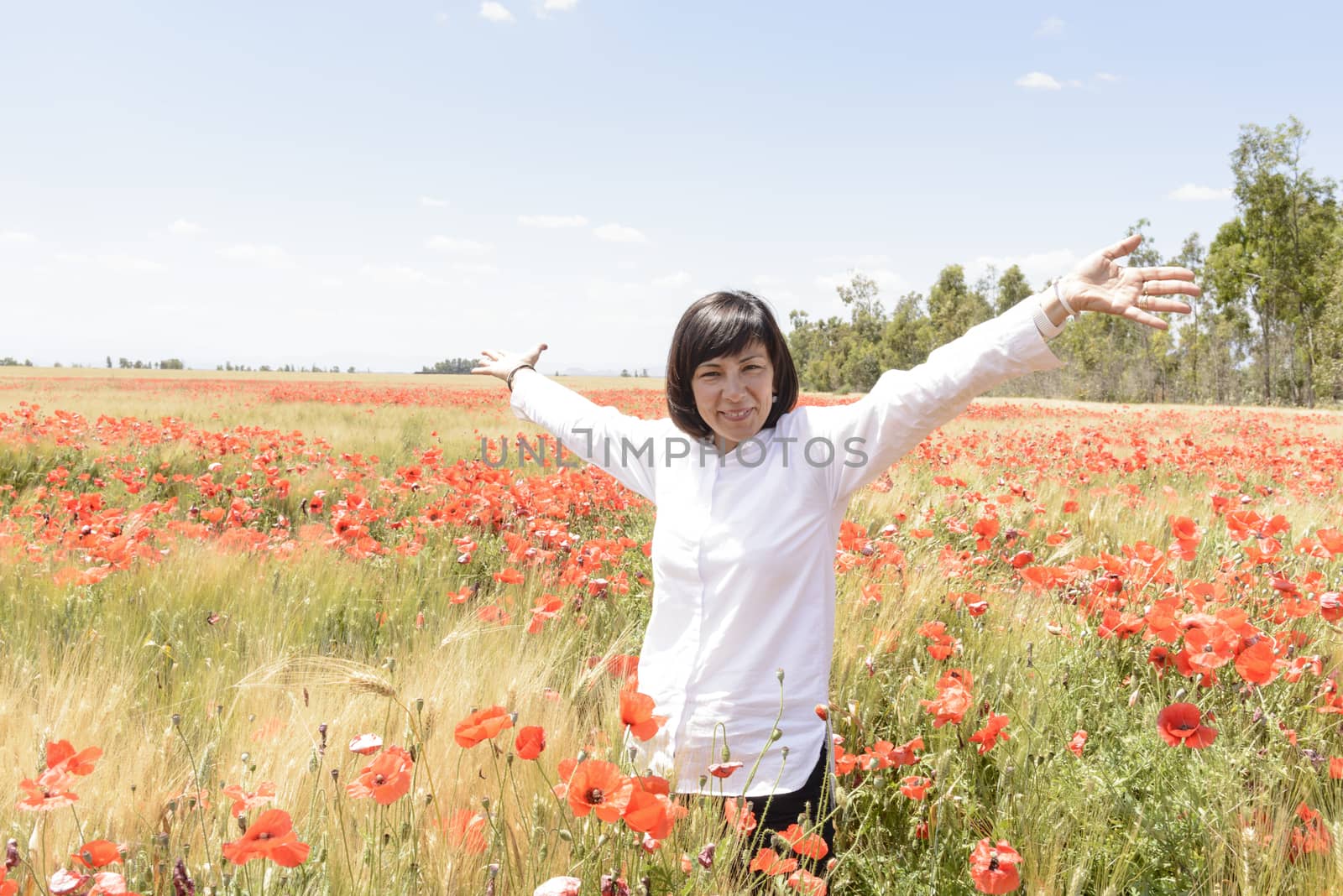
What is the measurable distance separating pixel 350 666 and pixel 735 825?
1.06 metres

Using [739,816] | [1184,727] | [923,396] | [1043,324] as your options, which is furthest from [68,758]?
[1184,727]

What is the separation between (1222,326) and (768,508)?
55.1m

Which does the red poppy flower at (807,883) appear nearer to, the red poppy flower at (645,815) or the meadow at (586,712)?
the meadow at (586,712)

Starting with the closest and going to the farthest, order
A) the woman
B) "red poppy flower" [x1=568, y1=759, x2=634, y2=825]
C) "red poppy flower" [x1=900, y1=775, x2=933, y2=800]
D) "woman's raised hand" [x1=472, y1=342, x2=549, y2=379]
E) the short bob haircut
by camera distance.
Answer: "red poppy flower" [x1=568, y1=759, x2=634, y2=825] → "red poppy flower" [x1=900, y1=775, x2=933, y2=800] → the woman → the short bob haircut → "woman's raised hand" [x1=472, y1=342, x2=549, y2=379]

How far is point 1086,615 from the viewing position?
2.88 m

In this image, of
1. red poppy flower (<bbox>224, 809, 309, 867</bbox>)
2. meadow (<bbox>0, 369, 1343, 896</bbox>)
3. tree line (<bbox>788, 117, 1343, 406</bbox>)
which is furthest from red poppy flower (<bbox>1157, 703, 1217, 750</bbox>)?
tree line (<bbox>788, 117, 1343, 406</bbox>)

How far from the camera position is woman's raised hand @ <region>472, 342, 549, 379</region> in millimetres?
2848

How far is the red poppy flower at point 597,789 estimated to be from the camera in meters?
1.16

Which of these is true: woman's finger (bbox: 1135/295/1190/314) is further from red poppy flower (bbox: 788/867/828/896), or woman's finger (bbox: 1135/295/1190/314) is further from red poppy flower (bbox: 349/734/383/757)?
red poppy flower (bbox: 349/734/383/757)

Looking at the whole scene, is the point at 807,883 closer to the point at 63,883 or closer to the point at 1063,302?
the point at 63,883

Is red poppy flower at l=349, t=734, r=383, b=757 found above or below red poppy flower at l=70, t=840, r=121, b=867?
above

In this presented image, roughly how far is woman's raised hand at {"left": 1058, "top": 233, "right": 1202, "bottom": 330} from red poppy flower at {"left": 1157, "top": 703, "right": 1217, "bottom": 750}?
0.82 metres

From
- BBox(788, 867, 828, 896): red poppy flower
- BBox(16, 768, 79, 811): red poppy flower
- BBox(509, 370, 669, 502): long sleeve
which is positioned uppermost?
BBox(509, 370, 669, 502): long sleeve

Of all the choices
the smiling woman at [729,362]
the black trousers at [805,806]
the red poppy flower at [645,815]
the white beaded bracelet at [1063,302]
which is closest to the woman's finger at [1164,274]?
the white beaded bracelet at [1063,302]
